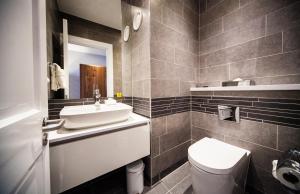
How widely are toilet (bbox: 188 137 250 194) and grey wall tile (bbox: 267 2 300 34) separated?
3.78 ft

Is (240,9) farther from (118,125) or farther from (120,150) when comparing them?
(120,150)

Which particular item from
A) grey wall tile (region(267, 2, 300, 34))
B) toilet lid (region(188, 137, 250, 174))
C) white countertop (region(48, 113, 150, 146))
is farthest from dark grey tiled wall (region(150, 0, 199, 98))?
grey wall tile (region(267, 2, 300, 34))

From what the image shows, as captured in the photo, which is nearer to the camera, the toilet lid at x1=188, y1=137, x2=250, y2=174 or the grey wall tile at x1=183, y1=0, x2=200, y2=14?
the toilet lid at x1=188, y1=137, x2=250, y2=174

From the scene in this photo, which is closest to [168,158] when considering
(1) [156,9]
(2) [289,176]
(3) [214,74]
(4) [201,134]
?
(4) [201,134]

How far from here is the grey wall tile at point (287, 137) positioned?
2.94ft

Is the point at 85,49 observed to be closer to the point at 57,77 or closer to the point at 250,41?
the point at 57,77

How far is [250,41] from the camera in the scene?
3.87ft

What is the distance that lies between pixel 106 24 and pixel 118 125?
130 cm

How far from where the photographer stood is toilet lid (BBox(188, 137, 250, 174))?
2.73 ft

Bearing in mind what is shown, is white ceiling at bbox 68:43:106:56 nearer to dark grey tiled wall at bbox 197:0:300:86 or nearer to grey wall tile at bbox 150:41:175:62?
grey wall tile at bbox 150:41:175:62

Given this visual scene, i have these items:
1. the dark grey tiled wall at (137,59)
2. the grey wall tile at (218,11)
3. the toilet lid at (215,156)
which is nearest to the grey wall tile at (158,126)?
the dark grey tiled wall at (137,59)

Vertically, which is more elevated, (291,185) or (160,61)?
(160,61)

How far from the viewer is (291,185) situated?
0.73m

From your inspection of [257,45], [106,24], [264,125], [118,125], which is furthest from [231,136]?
[106,24]
